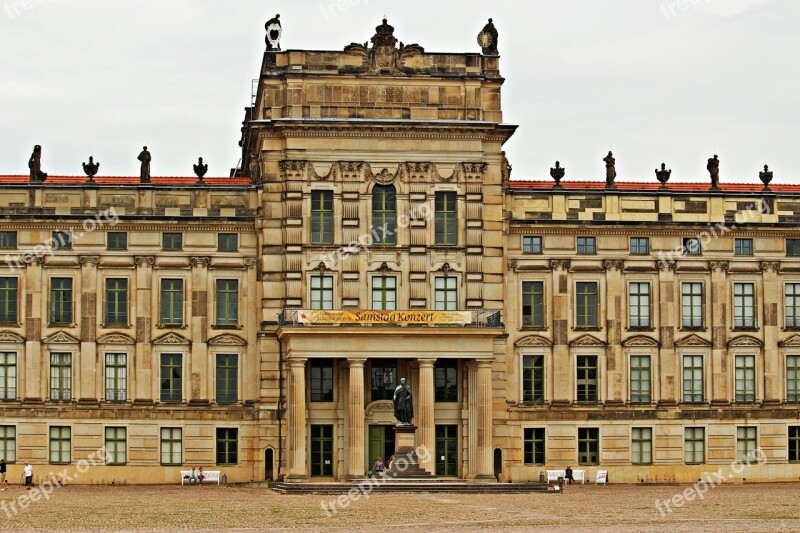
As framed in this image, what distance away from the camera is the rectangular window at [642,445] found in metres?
84.8

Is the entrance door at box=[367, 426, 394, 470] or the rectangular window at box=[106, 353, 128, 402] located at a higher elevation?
the rectangular window at box=[106, 353, 128, 402]

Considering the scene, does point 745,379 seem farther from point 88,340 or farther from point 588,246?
point 88,340

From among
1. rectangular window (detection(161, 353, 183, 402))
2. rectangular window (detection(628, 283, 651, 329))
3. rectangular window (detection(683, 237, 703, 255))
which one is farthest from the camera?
rectangular window (detection(683, 237, 703, 255))

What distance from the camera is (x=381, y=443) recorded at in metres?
81.9

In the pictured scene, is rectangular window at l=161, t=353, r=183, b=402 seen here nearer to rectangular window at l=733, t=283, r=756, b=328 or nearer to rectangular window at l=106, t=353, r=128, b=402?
rectangular window at l=106, t=353, r=128, b=402

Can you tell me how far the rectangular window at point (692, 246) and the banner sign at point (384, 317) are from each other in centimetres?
1194

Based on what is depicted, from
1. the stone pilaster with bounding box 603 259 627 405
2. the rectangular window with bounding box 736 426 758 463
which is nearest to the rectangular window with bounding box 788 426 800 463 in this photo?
A: the rectangular window with bounding box 736 426 758 463

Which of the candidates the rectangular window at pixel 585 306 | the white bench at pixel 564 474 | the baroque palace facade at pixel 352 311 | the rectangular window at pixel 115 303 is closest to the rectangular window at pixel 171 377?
the baroque palace facade at pixel 352 311

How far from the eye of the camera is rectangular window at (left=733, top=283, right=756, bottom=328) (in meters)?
86.2

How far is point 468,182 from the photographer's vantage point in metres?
82.9

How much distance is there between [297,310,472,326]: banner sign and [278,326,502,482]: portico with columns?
0.41 meters

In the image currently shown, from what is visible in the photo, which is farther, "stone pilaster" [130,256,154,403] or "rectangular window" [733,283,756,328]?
"rectangular window" [733,283,756,328]

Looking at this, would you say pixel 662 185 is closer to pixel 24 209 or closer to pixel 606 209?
pixel 606 209

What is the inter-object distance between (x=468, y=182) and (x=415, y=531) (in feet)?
106
